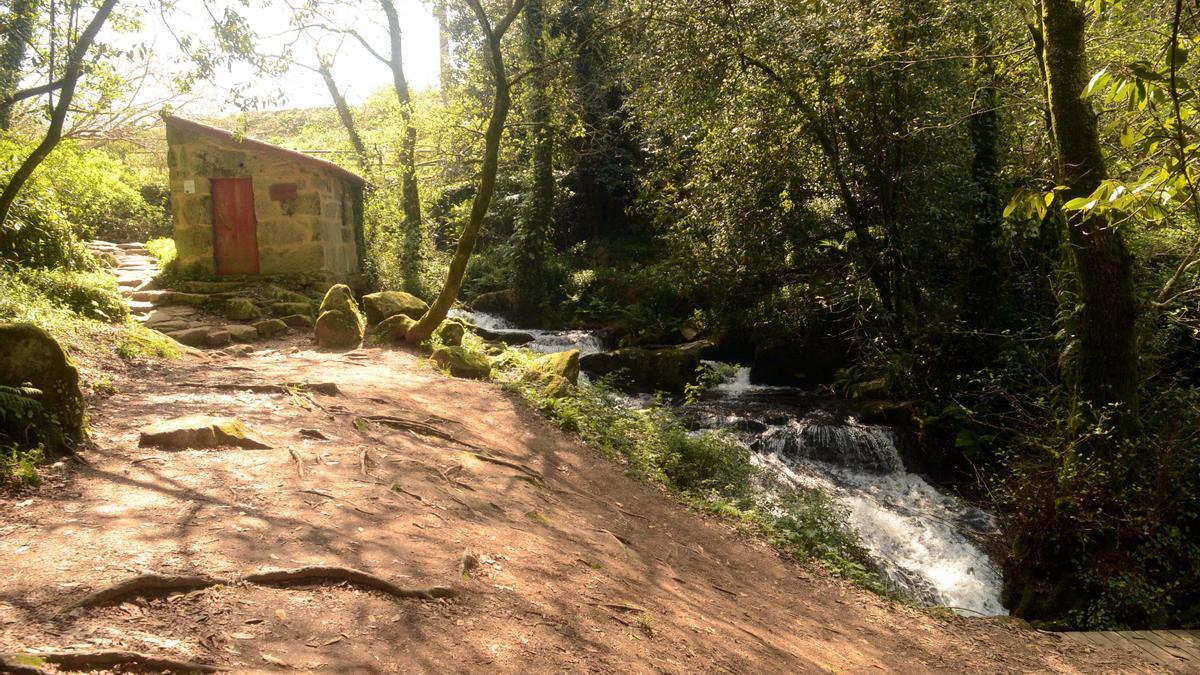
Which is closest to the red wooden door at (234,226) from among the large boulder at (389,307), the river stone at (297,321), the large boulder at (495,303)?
the river stone at (297,321)

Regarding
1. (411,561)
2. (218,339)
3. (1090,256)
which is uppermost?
(1090,256)

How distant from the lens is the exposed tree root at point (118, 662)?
2.35 meters

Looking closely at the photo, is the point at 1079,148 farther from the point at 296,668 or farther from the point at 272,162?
the point at 272,162

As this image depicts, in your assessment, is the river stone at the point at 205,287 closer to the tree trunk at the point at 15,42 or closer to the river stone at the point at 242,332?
the river stone at the point at 242,332

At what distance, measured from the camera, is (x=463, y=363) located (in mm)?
9953

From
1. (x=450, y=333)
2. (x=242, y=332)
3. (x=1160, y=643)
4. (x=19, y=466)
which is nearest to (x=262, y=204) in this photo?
(x=242, y=332)

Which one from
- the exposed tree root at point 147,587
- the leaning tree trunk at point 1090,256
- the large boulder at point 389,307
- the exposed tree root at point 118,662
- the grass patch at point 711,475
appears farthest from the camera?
the large boulder at point 389,307

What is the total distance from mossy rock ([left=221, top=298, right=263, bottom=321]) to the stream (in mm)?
7062

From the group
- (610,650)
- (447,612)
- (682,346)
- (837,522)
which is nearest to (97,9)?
(447,612)

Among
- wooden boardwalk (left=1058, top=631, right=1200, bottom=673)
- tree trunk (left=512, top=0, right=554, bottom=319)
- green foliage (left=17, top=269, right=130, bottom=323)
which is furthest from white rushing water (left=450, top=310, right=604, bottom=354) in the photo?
wooden boardwalk (left=1058, top=631, right=1200, bottom=673)

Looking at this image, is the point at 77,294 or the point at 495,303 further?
the point at 495,303

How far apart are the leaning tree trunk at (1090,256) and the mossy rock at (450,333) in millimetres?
8018

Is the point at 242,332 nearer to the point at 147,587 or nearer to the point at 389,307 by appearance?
the point at 389,307

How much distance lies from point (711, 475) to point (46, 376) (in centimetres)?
644
